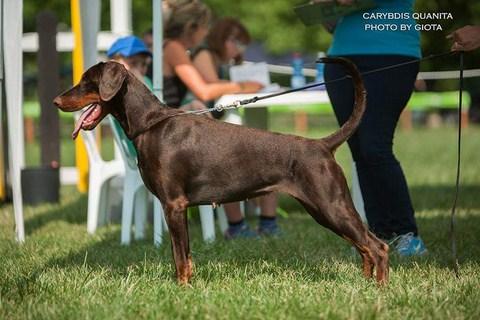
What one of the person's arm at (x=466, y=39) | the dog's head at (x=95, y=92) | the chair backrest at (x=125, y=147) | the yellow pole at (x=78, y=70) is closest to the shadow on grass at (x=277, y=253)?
the chair backrest at (x=125, y=147)

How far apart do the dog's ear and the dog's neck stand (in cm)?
10

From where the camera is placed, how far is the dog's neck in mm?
3957

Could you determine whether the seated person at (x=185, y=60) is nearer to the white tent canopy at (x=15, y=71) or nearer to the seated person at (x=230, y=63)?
the seated person at (x=230, y=63)

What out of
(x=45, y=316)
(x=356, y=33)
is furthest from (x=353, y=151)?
(x=45, y=316)

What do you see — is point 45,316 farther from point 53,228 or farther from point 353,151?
point 53,228

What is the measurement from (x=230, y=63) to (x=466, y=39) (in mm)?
3854

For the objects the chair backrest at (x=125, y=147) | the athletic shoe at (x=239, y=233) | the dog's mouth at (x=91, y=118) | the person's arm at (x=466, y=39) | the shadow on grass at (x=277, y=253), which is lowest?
the athletic shoe at (x=239, y=233)

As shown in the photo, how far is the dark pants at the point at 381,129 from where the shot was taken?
15.6 feet

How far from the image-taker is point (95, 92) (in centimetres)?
395

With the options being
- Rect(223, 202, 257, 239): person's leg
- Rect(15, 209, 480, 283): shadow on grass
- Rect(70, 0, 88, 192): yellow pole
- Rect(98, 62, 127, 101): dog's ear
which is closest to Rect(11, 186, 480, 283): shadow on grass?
Rect(15, 209, 480, 283): shadow on grass

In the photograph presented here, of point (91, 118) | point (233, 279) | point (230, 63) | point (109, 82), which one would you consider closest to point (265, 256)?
point (233, 279)

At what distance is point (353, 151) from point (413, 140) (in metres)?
15.0

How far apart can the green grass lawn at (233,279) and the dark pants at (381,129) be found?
0.40 metres

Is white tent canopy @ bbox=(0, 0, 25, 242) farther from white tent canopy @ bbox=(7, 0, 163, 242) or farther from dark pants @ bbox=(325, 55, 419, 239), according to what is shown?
dark pants @ bbox=(325, 55, 419, 239)
